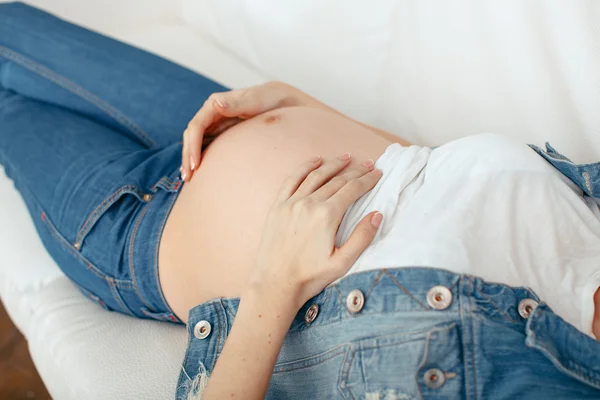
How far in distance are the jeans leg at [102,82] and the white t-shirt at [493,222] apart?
0.54 meters

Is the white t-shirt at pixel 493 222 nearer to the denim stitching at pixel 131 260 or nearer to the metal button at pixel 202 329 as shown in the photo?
the metal button at pixel 202 329

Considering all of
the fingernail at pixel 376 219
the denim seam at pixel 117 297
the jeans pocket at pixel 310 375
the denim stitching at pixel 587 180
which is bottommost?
the denim seam at pixel 117 297

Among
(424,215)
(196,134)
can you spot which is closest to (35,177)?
(196,134)

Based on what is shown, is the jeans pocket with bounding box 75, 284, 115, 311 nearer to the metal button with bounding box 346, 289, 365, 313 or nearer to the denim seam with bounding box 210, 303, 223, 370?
the denim seam with bounding box 210, 303, 223, 370

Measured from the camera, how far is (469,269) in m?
0.64

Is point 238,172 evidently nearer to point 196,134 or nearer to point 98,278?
point 196,134

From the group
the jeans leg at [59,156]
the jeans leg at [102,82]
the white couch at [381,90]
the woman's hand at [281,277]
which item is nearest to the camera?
the woman's hand at [281,277]

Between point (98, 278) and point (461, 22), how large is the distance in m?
0.84

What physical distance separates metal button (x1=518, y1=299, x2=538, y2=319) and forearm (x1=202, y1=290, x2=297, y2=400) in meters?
0.27

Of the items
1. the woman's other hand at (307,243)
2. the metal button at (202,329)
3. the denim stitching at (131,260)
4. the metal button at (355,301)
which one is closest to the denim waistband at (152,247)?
the denim stitching at (131,260)

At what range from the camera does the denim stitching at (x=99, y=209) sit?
0.99 meters

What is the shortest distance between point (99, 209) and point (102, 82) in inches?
12.7

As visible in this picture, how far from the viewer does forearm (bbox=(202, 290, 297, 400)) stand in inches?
26.7

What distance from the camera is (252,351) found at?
27.1 inches
